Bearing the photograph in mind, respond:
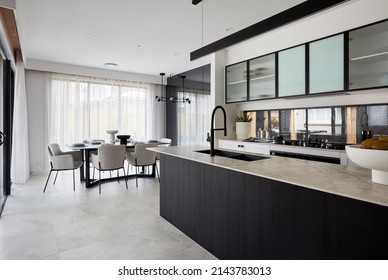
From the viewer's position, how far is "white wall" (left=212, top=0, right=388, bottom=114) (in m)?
2.88

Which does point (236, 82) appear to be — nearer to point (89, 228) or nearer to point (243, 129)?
point (243, 129)

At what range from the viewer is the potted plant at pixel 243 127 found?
187 inches

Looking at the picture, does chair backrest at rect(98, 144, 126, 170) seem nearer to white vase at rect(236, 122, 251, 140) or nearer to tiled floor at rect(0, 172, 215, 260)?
tiled floor at rect(0, 172, 215, 260)

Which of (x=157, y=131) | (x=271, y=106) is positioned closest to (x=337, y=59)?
(x=271, y=106)

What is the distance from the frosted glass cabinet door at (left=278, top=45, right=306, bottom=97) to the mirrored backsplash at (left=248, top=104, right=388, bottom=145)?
0.50m

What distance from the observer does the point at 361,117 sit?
3.26 m

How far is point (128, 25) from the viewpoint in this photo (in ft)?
11.4

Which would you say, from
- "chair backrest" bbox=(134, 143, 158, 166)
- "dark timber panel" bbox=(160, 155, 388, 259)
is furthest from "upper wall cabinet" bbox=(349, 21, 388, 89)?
"chair backrest" bbox=(134, 143, 158, 166)

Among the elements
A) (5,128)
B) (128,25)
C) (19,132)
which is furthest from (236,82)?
(19,132)

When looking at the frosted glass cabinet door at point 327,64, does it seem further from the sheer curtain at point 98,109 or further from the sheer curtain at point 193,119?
the sheer curtain at point 98,109

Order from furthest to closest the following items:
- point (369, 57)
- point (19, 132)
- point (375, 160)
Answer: point (19, 132) → point (369, 57) → point (375, 160)

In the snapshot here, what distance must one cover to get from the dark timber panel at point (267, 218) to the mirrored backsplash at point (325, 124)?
2.26 m

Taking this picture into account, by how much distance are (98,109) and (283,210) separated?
19.8 feet

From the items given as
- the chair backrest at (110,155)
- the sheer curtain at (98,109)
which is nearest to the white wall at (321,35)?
the chair backrest at (110,155)
